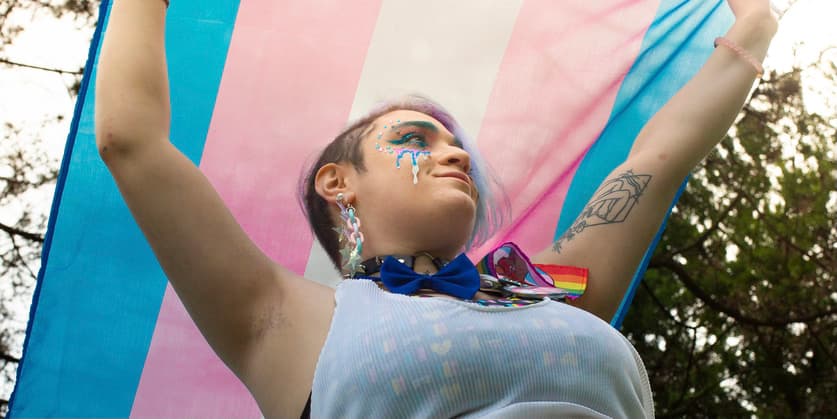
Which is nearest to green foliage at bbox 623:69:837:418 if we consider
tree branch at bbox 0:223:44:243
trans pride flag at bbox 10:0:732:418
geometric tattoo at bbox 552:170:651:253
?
trans pride flag at bbox 10:0:732:418

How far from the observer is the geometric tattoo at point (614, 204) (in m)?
2.38

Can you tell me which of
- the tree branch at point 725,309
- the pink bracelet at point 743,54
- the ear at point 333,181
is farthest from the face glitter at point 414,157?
the tree branch at point 725,309

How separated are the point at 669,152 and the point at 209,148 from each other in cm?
130

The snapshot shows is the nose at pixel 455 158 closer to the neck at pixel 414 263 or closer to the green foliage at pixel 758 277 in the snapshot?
the neck at pixel 414 263

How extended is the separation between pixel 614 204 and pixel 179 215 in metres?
1.20

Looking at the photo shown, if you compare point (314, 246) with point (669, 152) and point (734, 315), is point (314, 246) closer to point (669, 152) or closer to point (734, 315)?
point (669, 152)

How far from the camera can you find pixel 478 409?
1631 millimetres

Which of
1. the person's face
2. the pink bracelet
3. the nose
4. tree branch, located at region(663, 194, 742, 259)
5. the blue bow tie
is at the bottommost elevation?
tree branch, located at region(663, 194, 742, 259)

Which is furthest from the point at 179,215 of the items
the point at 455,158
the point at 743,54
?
the point at 743,54

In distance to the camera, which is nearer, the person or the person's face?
the person

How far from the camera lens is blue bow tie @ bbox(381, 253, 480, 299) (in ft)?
6.31

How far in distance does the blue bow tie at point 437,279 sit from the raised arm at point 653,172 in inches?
16.8

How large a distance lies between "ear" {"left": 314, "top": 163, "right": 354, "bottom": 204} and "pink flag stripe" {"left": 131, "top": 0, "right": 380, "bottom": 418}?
18cm

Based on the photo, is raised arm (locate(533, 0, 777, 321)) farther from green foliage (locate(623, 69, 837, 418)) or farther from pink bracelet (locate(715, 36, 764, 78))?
green foliage (locate(623, 69, 837, 418))
